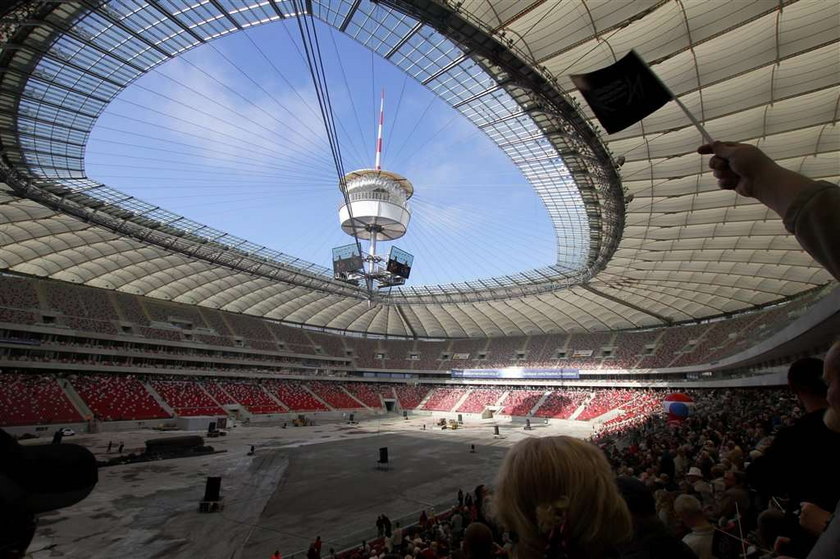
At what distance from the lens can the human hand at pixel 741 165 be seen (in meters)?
2.01

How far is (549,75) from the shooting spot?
19.1m

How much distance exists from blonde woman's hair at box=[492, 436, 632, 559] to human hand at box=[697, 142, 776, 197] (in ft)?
4.53

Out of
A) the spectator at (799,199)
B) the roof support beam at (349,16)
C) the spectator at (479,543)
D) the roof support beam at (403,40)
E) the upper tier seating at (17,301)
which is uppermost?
the roof support beam at (349,16)

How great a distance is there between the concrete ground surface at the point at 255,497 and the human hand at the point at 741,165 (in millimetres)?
16753

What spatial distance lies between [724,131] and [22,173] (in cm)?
4183

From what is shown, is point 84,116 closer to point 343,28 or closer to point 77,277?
point 343,28

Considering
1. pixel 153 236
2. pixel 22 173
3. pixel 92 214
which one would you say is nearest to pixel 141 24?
pixel 22 173

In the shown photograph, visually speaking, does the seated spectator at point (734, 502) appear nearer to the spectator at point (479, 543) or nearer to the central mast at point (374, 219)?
the spectator at point (479, 543)

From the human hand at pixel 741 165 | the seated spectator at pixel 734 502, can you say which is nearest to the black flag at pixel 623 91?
the human hand at pixel 741 165

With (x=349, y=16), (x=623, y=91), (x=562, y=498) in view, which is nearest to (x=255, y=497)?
(x=623, y=91)

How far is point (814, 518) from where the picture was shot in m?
2.62

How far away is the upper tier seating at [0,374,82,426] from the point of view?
3544 centimetres

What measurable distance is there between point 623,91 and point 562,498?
8.83 meters

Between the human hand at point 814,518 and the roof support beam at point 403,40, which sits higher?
the roof support beam at point 403,40
